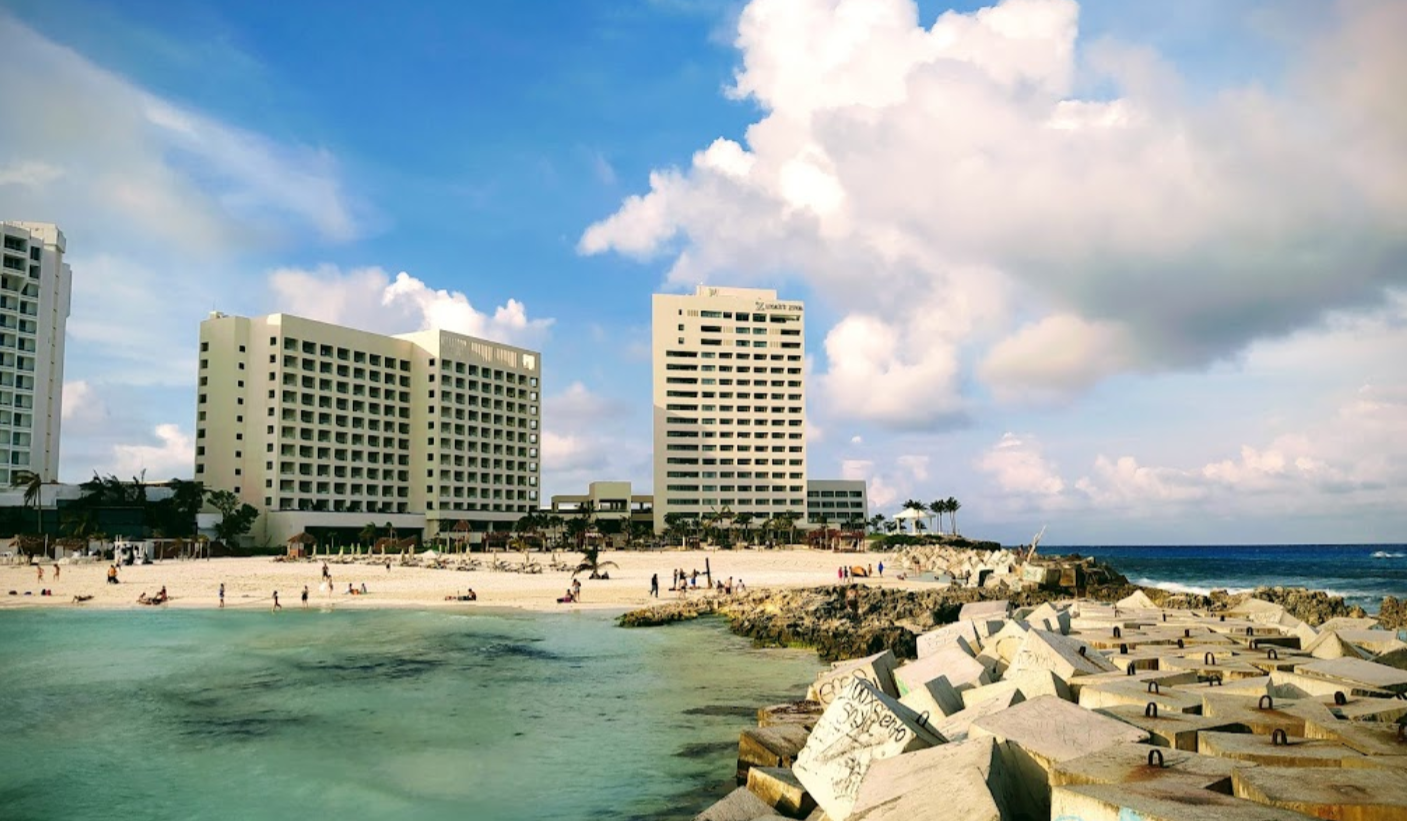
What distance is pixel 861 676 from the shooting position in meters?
13.8

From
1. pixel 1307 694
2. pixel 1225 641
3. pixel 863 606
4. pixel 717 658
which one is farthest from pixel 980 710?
pixel 863 606

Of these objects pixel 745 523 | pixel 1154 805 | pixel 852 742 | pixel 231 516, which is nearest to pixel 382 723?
pixel 852 742

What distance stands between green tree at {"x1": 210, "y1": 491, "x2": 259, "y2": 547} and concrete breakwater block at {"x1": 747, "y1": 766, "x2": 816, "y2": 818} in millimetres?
96927

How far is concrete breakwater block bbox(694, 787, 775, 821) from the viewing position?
32.2 ft

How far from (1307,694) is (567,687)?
17385 mm

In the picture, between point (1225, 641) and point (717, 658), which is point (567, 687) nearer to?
point (717, 658)

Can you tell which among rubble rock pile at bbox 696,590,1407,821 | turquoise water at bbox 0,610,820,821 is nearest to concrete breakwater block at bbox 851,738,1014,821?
rubble rock pile at bbox 696,590,1407,821

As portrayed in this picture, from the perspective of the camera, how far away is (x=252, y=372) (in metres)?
106

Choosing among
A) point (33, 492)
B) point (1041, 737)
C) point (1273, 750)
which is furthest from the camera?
point (33, 492)

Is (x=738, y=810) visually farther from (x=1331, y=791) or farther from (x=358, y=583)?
(x=358, y=583)

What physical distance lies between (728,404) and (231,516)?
76.2 m

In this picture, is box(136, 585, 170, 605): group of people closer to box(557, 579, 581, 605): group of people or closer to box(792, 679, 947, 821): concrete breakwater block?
box(557, 579, 581, 605): group of people

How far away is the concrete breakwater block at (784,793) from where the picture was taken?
10.1m

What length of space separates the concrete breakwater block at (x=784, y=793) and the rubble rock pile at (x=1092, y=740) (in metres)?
0.02
